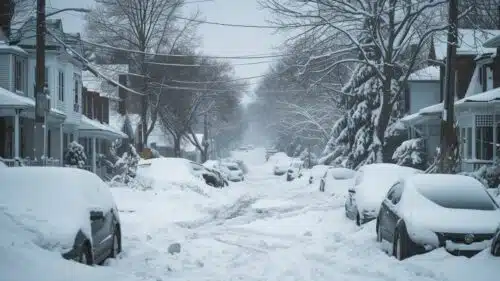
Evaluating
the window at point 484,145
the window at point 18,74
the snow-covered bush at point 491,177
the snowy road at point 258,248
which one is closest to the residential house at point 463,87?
the window at point 484,145

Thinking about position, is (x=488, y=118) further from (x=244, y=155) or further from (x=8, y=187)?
(x=244, y=155)

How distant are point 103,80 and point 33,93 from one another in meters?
20.6

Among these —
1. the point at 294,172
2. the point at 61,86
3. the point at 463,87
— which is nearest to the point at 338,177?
the point at 463,87

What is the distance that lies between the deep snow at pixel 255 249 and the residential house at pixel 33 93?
24.6ft

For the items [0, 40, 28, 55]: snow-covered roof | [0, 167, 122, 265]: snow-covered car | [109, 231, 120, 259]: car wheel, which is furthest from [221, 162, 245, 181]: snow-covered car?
[0, 167, 122, 265]: snow-covered car

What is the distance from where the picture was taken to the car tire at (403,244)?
39.1 feet

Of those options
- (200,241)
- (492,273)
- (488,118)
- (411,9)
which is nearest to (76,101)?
(411,9)

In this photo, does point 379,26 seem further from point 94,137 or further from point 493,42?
point 94,137

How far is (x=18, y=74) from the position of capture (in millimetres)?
32844

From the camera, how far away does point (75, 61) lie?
3881 centimetres

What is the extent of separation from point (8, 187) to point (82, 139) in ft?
125

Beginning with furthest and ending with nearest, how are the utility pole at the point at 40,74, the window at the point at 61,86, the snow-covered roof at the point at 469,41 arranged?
the window at the point at 61,86 → the snow-covered roof at the point at 469,41 → the utility pole at the point at 40,74

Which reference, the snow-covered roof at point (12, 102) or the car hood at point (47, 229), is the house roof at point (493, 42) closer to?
the snow-covered roof at point (12, 102)

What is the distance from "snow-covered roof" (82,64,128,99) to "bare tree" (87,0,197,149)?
2.17 m
